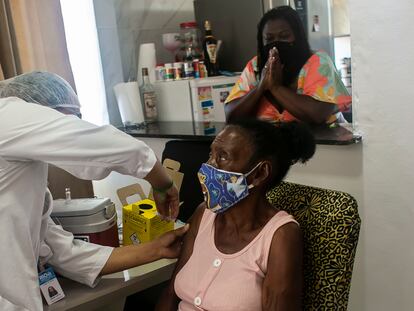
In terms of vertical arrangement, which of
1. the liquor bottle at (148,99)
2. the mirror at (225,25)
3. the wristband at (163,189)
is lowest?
the wristband at (163,189)

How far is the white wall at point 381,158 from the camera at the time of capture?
61.6 inches

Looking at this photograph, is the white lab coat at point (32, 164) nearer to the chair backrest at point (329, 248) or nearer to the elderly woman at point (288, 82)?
the chair backrest at point (329, 248)

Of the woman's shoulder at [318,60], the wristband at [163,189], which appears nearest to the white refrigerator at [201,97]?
→ the woman's shoulder at [318,60]

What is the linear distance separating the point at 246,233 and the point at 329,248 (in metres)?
0.23

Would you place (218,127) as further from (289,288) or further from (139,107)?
(289,288)

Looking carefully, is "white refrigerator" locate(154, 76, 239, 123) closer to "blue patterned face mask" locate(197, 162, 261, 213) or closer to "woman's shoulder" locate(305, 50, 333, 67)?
"woman's shoulder" locate(305, 50, 333, 67)

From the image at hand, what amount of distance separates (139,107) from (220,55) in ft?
2.08

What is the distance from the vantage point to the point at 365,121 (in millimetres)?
1684

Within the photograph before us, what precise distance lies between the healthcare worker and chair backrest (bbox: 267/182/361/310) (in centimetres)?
45

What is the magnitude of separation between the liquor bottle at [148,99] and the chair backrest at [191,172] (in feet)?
2.45

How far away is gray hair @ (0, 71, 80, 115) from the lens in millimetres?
1269

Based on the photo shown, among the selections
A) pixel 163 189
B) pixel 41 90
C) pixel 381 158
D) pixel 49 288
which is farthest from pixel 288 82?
pixel 49 288

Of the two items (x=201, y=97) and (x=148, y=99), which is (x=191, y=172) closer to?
(x=201, y=97)

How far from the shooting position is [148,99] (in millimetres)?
2791
